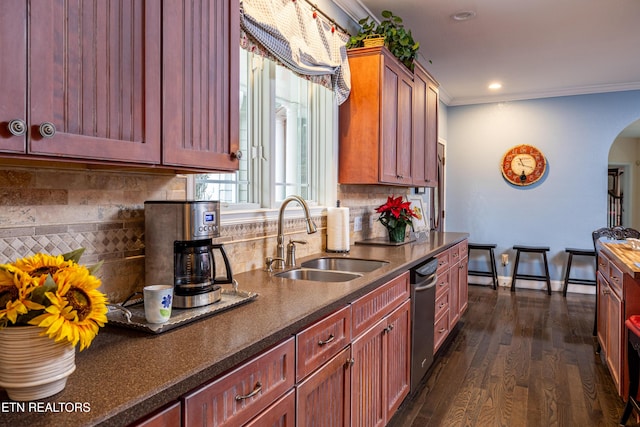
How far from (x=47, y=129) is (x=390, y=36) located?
2772mm

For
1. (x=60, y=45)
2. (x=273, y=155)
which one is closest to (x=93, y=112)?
(x=60, y=45)

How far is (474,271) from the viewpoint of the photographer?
6141 millimetres

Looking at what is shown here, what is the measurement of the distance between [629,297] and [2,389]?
285 centimetres

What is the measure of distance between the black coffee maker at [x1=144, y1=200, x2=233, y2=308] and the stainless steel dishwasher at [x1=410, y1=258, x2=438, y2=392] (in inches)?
55.4

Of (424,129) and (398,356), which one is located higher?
(424,129)

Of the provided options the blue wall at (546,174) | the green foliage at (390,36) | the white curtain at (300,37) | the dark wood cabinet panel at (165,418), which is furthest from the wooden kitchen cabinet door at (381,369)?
the blue wall at (546,174)

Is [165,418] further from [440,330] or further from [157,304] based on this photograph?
[440,330]

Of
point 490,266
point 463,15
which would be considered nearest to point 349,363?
point 463,15

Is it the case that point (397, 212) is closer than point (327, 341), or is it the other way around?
point (327, 341)

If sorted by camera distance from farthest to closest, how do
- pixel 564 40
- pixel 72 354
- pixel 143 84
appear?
pixel 564 40
pixel 143 84
pixel 72 354

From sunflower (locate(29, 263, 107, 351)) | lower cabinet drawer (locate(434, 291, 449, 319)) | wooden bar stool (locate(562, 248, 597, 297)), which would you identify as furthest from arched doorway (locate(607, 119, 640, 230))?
sunflower (locate(29, 263, 107, 351))

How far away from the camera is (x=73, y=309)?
2.52ft

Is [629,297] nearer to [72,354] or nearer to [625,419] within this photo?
[625,419]

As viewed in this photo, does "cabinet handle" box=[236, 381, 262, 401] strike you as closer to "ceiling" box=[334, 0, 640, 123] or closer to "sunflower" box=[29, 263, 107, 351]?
"sunflower" box=[29, 263, 107, 351]
